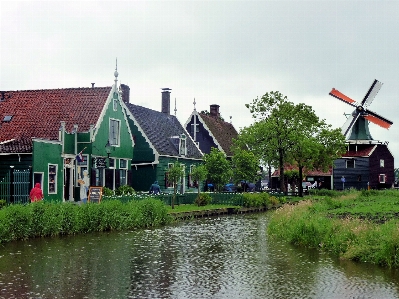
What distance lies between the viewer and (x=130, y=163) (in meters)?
39.8

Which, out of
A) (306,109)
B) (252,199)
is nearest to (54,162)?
(252,199)

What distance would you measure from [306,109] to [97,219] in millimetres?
33235

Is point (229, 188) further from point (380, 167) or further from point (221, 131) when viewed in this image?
point (380, 167)

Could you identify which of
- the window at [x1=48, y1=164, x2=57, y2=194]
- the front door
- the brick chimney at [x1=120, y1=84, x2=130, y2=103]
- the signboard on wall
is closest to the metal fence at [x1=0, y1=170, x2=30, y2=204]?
the window at [x1=48, y1=164, x2=57, y2=194]

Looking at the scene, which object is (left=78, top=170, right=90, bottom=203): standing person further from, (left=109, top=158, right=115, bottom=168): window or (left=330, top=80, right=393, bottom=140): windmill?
(left=330, top=80, right=393, bottom=140): windmill

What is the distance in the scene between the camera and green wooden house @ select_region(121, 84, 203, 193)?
42.5 metres

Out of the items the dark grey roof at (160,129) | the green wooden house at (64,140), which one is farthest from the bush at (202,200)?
the dark grey roof at (160,129)

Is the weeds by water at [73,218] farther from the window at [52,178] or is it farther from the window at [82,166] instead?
the window at [82,166]

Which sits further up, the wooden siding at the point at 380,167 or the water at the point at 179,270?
the wooden siding at the point at 380,167

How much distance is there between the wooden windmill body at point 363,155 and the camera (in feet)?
225

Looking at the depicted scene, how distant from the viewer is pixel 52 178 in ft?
105

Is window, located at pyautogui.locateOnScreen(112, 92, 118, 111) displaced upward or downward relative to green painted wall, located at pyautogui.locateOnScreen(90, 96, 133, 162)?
upward

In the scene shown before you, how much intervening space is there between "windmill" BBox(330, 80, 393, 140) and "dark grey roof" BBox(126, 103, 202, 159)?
27.5 metres

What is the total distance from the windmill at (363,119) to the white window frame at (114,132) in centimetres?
3951
